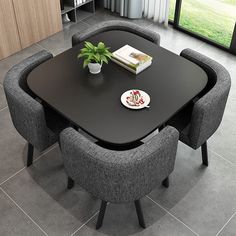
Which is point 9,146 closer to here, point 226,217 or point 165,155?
point 165,155

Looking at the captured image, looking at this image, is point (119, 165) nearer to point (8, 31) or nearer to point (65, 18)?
point (8, 31)

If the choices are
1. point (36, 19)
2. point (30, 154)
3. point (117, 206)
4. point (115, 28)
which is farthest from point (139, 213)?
point (36, 19)

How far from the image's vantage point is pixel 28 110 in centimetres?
235

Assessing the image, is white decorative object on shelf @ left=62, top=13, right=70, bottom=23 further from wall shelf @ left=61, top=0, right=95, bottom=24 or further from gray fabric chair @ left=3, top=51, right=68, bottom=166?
gray fabric chair @ left=3, top=51, right=68, bottom=166

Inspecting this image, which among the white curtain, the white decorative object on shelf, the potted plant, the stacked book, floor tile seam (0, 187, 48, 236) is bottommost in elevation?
floor tile seam (0, 187, 48, 236)

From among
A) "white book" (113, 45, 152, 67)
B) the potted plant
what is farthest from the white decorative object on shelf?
Answer: the potted plant

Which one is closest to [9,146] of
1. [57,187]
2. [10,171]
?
[10,171]

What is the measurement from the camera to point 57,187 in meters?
2.78

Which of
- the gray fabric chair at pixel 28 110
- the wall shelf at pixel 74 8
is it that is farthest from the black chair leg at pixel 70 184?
the wall shelf at pixel 74 8

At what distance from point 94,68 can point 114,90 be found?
212 mm

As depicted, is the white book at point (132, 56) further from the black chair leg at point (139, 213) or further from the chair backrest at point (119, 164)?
the black chair leg at point (139, 213)

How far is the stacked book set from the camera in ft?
8.56

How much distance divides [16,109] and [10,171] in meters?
0.65

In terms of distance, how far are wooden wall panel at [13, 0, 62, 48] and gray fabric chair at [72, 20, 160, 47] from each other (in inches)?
40.5
